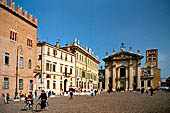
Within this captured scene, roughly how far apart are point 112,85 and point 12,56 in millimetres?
62446

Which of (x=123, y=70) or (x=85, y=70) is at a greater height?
(x=123, y=70)

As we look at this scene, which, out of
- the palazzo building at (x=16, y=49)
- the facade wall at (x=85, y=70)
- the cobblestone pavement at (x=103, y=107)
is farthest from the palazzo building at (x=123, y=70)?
the cobblestone pavement at (x=103, y=107)

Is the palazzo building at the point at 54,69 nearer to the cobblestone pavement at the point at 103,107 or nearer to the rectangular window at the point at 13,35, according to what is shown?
the rectangular window at the point at 13,35

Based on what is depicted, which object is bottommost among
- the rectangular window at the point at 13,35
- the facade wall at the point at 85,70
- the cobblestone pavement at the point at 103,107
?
the cobblestone pavement at the point at 103,107

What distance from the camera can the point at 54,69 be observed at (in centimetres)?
4350

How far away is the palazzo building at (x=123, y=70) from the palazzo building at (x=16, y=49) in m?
55.7

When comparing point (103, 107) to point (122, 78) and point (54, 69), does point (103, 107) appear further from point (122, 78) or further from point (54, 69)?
point (122, 78)

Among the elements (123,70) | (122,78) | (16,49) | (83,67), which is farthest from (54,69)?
(123,70)

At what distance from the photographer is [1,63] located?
27078 mm

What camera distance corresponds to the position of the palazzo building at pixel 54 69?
132 ft

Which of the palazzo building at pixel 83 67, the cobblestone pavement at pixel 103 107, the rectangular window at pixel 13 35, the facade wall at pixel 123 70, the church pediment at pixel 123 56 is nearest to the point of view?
the cobblestone pavement at pixel 103 107

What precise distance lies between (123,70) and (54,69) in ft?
158

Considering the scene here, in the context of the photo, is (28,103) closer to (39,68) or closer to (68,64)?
(39,68)

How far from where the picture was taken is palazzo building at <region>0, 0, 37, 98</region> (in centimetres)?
2758
